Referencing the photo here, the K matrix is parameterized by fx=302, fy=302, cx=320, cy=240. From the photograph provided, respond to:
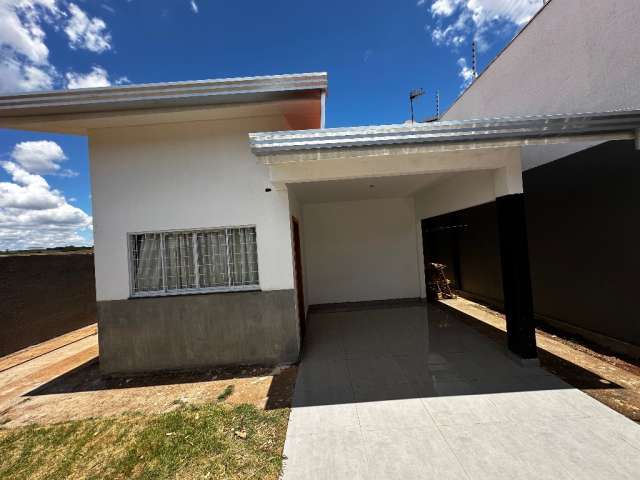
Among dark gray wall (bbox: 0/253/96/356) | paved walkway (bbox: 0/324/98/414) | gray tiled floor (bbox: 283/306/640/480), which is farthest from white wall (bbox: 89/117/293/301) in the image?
dark gray wall (bbox: 0/253/96/356)

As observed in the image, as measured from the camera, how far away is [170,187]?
5297mm

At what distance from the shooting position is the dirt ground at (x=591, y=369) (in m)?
3.60

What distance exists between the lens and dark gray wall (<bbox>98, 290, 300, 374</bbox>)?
523 cm

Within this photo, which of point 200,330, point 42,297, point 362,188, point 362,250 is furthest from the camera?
point 362,250

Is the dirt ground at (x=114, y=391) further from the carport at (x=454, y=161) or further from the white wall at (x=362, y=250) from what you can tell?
the white wall at (x=362, y=250)

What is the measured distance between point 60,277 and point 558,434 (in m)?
11.0

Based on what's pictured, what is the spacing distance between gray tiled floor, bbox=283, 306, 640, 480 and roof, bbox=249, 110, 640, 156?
324 centimetres

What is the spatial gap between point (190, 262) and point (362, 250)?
5.43 meters

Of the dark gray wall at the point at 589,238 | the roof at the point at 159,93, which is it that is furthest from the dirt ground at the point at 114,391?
the dark gray wall at the point at 589,238

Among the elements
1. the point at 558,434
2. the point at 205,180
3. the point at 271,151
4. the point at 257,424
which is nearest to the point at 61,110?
the point at 205,180

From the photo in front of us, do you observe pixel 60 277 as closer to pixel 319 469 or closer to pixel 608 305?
pixel 319 469

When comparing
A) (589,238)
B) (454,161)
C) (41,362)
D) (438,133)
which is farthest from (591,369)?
(41,362)

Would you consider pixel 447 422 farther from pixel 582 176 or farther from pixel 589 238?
pixel 582 176

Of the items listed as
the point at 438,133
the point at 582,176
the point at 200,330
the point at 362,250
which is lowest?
the point at 200,330
